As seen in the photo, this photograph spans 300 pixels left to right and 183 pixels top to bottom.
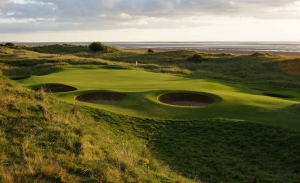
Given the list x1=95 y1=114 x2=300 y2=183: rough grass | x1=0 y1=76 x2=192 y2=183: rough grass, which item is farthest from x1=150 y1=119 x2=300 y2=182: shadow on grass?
x1=0 y1=76 x2=192 y2=183: rough grass

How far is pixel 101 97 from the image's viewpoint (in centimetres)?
1909

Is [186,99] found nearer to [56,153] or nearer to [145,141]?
[145,141]

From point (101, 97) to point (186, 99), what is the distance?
16.6 ft

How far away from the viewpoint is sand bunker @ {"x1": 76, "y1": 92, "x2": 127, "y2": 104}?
18641 millimetres

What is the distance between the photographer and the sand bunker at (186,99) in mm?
18703

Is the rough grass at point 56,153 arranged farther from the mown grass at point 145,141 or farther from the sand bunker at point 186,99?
the sand bunker at point 186,99

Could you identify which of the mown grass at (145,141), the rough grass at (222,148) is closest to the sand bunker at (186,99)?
the mown grass at (145,141)

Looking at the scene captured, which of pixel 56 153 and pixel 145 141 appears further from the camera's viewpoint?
pixel 145 141

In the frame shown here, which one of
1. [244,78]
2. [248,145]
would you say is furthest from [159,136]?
[244,78]

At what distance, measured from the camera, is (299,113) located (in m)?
16.1

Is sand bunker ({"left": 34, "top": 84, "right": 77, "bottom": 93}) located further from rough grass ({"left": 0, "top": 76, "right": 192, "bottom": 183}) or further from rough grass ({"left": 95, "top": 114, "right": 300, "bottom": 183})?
rough grass ({"left": 0, "top": 76, "right": 192, "bottom": 183})

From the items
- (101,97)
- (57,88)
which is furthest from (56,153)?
(57,88)

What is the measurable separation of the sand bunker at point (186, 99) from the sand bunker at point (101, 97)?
2441 millimetres

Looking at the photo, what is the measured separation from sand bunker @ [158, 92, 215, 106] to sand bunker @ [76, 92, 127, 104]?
8.01ft
